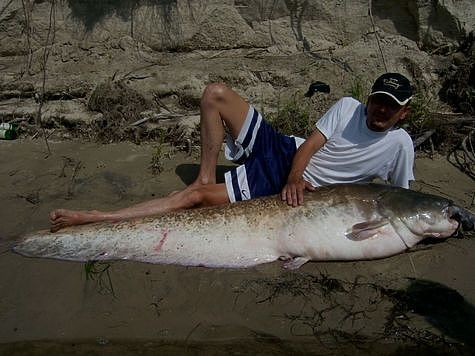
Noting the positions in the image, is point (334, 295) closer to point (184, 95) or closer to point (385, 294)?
point (385, 294)

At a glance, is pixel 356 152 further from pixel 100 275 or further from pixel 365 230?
pixel 100 275

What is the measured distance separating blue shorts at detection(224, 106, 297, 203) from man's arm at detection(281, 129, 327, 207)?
0.95 feet

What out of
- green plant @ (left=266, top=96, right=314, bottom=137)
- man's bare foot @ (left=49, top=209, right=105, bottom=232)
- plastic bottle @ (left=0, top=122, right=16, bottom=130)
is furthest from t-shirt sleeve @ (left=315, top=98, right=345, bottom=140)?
plastic bottle @ (left=0, top=122, right=16, bottom=130)

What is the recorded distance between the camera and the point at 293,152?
4035 mm

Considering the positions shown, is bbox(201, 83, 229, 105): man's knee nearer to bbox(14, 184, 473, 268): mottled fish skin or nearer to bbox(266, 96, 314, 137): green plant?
bbox(14, 184, 473, 268): mottled fish skin

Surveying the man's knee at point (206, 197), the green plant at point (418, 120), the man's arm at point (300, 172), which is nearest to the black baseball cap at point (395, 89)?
the man's arm at point (300, 172)

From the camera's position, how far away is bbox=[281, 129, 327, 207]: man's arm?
358 centimetres

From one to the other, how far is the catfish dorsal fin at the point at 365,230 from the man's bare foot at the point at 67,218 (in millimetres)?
1737

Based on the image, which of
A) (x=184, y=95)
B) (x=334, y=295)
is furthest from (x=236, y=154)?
(x=184, y=95)

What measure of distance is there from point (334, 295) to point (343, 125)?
116 centimetres

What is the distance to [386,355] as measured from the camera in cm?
277

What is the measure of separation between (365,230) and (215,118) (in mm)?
1436

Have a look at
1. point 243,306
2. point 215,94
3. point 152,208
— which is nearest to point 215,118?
point 215,94

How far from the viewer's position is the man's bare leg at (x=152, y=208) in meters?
3.76
